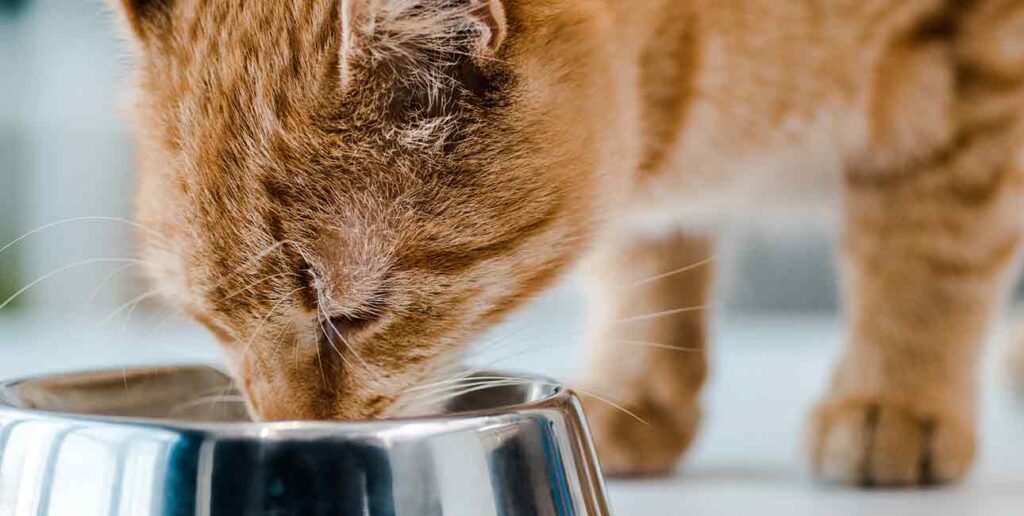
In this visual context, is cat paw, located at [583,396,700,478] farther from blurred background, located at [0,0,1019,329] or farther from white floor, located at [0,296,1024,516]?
blurred background, located at [0,0,1019,329]

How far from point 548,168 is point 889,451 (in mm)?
456

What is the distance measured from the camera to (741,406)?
138 centimetres

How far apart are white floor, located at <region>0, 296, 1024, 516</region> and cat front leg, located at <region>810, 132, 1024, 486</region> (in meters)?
0.07

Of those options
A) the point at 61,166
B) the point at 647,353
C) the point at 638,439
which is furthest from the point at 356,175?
the point at 61,166

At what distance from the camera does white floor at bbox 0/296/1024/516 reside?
931 mm

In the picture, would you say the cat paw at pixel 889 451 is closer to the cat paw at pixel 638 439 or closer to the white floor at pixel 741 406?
the white floor at pixel 741 406

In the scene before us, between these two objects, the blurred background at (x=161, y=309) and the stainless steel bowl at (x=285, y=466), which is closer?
the stainless steel bowl at (x=285, y=466)

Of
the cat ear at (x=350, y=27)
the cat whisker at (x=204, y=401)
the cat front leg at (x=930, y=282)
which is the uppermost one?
the cat ear at (x=350, y=27)

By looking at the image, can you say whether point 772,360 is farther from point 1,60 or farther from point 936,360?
point 1,60

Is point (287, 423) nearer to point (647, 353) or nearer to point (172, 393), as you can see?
point (172, 393)

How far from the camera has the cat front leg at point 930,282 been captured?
111 cm

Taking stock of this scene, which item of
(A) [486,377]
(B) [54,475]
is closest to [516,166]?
(A) [486,377]

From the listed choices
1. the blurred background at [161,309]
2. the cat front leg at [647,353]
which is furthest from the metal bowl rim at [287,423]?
the cat front leg at [647,353]

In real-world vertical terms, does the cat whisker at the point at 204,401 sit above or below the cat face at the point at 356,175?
below
